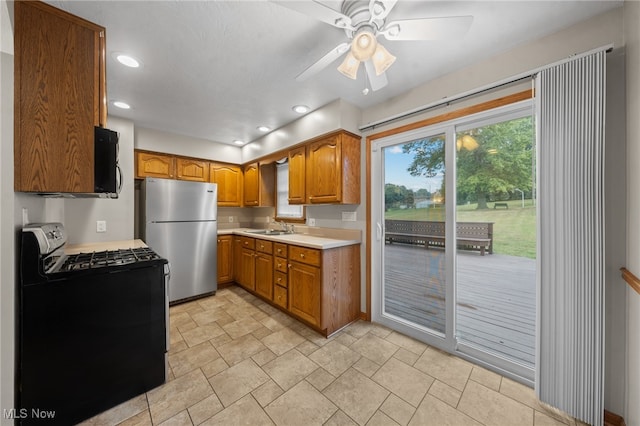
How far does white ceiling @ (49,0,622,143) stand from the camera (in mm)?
1347

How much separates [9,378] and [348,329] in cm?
232

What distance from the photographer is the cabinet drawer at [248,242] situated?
10.8ft

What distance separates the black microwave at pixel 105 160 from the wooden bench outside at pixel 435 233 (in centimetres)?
240

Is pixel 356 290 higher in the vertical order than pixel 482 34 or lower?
lower

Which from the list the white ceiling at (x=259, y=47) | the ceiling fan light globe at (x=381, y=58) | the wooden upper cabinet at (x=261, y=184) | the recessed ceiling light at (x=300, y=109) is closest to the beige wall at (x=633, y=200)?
the white ceiling at (x=259, y=47)

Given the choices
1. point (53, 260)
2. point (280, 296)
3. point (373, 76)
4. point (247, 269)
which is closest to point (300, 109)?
point (373, 76)

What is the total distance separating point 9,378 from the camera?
117 cm

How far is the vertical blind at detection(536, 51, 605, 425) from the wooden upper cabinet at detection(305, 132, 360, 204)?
5.01 feet

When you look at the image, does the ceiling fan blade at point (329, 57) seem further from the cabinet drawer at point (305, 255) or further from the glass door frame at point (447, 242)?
the cabinet drawer at point (305, 255)

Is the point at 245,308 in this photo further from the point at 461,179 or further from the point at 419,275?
the point at 461,179

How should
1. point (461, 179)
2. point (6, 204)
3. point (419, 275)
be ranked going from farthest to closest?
point (419, 275), point (461, 179), point (6, 204)

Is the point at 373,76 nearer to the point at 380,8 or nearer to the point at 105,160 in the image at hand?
the point at 380,8

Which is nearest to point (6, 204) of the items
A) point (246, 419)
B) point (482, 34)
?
point (246, 419)

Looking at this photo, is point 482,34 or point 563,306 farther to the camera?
point 482,34
